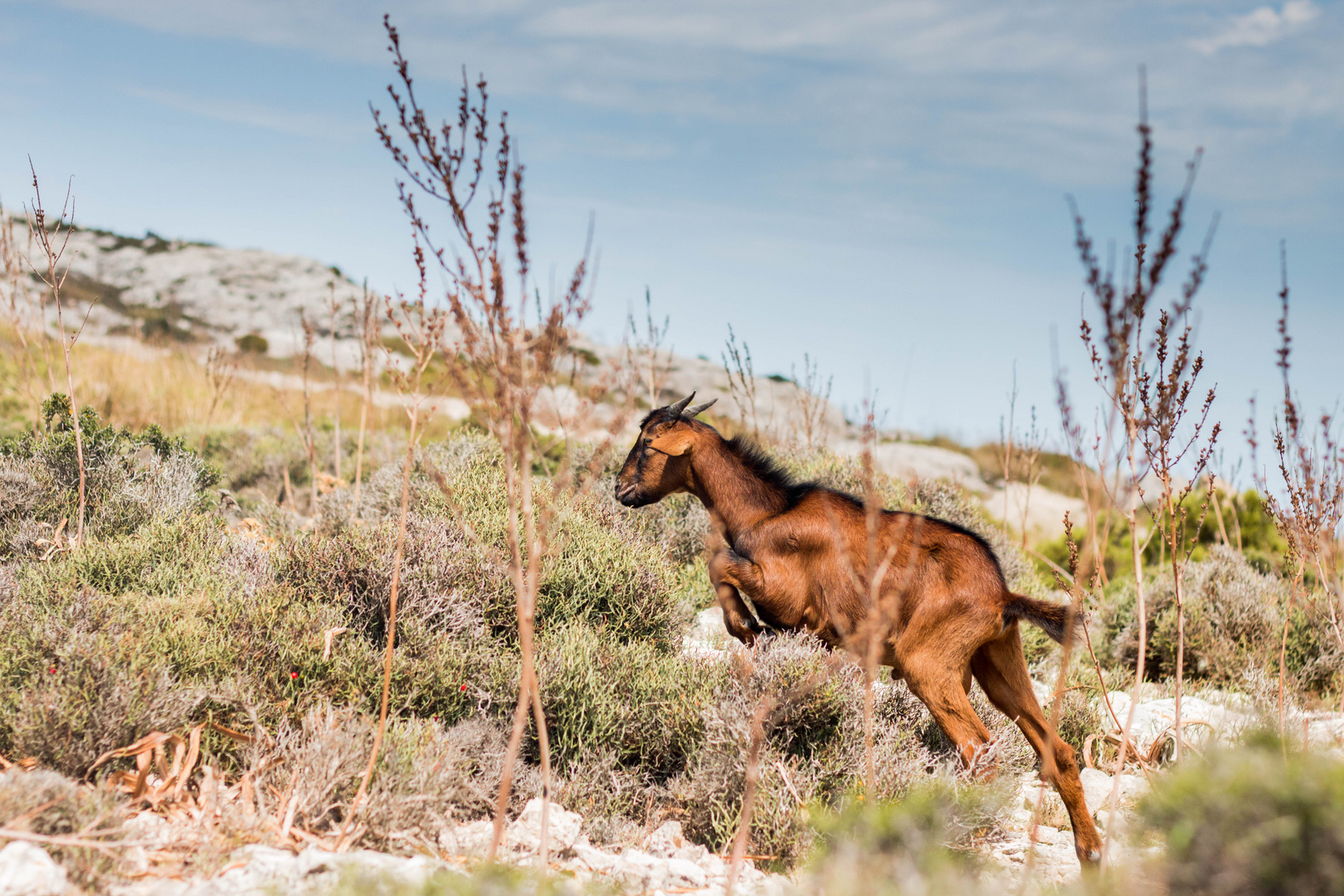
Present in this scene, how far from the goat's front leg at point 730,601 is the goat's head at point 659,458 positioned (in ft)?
1.96

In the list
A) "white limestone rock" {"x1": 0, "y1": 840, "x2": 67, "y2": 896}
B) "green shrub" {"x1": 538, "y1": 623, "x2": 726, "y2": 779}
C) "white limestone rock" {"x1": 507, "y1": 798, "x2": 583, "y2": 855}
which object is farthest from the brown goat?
"white limestone rock" {"x1": 0, "y1": 840, "x2": 67, "y2": 896}

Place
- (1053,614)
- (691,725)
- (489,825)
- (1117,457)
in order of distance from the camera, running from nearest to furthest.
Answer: (1117,457) < (489,825) < (1053,614) < (691,725)

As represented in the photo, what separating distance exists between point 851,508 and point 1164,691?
141 inches

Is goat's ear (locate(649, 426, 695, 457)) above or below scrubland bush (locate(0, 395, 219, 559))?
above

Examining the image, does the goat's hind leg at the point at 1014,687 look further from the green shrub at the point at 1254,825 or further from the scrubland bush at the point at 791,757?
the green shrub at the point at 1254,825

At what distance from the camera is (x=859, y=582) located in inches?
156

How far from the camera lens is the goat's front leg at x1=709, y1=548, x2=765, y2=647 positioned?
159 inches

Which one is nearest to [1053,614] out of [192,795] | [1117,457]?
[1117,457]

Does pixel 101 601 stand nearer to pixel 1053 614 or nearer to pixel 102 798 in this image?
pixel 102 798

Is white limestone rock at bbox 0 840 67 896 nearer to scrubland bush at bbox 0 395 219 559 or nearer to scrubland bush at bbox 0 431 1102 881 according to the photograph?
scrubland bush at bbox 0 431 1102 881

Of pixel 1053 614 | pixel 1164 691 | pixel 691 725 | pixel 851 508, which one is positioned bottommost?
pixel 1164 691

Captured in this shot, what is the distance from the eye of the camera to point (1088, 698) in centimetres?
534

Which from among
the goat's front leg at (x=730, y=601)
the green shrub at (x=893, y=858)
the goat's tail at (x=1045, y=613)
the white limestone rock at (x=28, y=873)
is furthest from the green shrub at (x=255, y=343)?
the green shrub at (x=893, y=858)

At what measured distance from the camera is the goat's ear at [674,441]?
4.45 meters
